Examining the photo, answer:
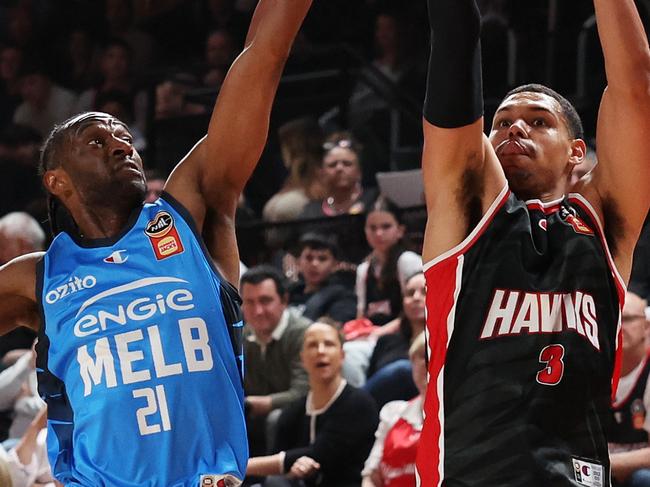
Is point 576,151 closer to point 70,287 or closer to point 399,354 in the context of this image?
point 70,287

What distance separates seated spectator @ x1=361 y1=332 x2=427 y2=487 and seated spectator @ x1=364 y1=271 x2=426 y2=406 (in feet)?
1.14

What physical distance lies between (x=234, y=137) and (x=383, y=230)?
3829mm

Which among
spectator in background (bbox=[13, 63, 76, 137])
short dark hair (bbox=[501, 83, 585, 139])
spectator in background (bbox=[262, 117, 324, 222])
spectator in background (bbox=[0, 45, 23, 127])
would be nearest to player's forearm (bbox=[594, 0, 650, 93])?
short dark hair (bbox=[501, 83, 585, 139])

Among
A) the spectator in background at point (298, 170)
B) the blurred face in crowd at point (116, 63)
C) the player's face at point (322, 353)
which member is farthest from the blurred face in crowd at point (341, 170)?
the blurred face in crowd at point (116, 63)

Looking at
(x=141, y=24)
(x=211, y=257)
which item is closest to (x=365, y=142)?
(x=141, y=24)

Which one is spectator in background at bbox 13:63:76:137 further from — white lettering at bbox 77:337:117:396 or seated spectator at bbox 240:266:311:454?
white lettering at bbox 77:337:117:396

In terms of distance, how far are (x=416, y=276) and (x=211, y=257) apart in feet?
9.52

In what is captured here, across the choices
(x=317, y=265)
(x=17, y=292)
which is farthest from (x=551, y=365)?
(x=317, y=265)

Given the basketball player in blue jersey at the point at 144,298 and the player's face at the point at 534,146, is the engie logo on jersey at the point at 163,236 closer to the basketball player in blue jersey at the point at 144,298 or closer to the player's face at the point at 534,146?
the basketball player in blue jersey at the point at 144,298

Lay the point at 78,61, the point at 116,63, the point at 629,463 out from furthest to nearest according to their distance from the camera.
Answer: the point at 78,61 < the point at 116,63 < the point at 629,463

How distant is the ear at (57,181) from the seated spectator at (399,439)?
2178 mm

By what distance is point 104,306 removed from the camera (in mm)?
3477

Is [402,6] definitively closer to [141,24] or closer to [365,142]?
[365,142]

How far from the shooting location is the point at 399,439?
5.47 m
